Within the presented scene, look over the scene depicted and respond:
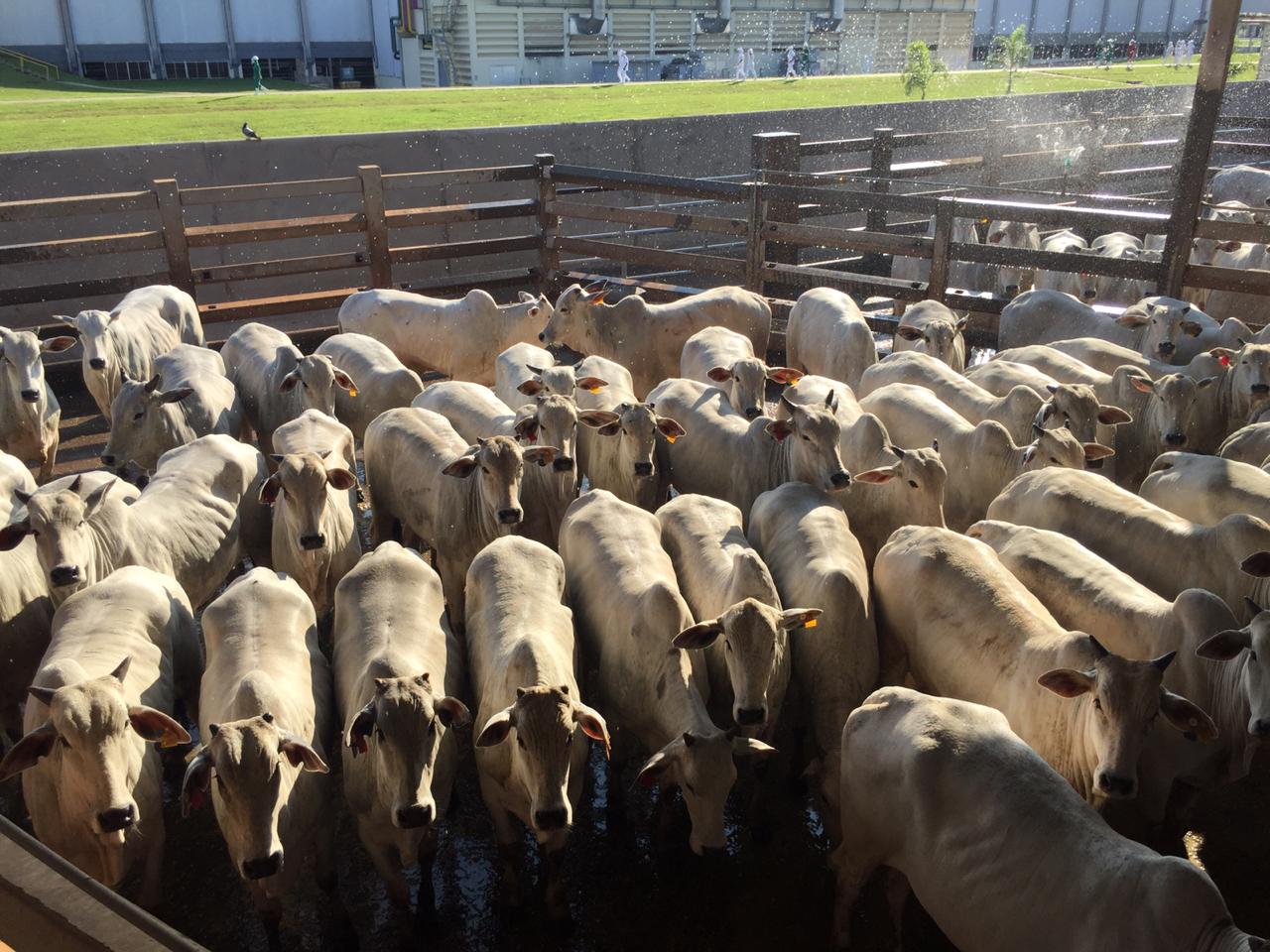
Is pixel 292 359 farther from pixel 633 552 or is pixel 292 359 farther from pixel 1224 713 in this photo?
pixel 1224 713

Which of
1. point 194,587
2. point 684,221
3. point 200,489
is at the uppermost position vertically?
point 684,221

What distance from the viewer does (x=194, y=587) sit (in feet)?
21.3

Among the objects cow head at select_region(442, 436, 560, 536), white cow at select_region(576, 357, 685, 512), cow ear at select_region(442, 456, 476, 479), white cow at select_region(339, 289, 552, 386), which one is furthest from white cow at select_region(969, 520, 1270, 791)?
white cow at select_region(339, 289, 552, 386)

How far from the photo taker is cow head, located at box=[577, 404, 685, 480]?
7215 millimetres

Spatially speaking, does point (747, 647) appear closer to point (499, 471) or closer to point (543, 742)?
point (543, 742)

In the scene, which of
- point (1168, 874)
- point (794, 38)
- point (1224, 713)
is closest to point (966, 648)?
point (1224, 713)

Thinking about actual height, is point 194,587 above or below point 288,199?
below

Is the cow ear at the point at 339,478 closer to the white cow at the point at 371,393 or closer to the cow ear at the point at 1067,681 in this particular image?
the white cow at the point at 371,393

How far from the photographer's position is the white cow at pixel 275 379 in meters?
8.30

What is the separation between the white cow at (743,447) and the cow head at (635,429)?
0.43 metres

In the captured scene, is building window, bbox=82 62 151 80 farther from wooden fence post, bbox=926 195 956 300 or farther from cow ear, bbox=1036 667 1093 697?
cow ear, bbox=1036 667 1093 697

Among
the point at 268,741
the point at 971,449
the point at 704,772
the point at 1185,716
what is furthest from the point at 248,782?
the point at 971,449

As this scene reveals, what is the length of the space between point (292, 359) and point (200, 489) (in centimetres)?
218

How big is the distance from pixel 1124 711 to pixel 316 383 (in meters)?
6.10
